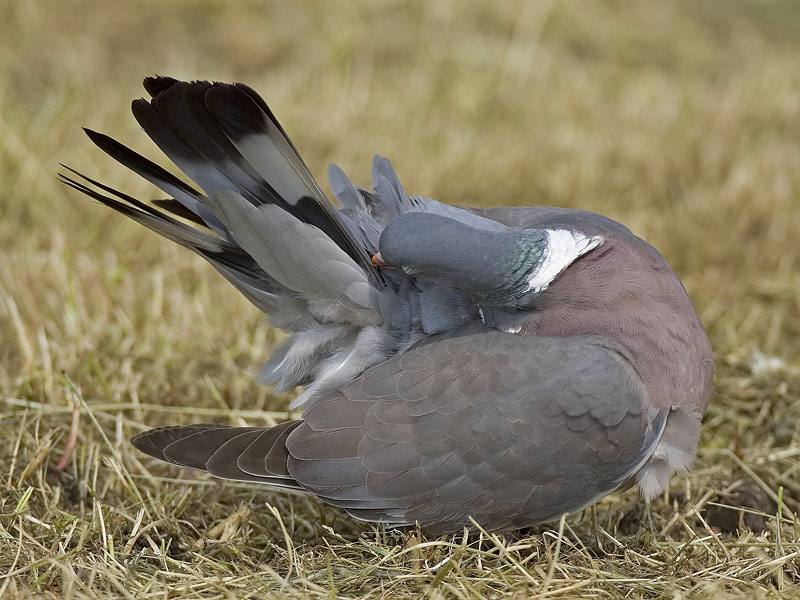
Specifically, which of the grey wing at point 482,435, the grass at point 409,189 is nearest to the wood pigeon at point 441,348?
the grey wing at point 482,435

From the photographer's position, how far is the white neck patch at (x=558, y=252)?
2.60 m

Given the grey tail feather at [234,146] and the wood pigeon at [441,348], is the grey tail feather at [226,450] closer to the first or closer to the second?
the wood pigeon at [441,348]

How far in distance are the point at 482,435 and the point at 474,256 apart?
1.48 feet

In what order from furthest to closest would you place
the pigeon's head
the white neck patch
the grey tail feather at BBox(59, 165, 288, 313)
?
the grey tail feather at BBox(59, 165, 288, 313), the white neck patch, the pigeon's head

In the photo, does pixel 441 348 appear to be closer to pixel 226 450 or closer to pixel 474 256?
pixel 474 256

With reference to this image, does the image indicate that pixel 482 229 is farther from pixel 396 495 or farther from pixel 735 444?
pixel 735 444

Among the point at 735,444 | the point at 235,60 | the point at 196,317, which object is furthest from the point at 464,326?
the point at 235,60

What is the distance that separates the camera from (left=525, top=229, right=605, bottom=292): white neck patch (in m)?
2.60

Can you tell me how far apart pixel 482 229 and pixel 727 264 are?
2.21 meters

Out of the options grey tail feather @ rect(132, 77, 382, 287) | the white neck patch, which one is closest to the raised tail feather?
grey tail feather @ rect(132, 77, 382, 287)

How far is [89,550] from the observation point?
263cm

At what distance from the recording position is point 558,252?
262cm

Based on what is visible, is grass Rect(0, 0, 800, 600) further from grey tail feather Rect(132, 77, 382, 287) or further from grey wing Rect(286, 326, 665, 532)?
grey tail feather Rect(132, 77, 382, 287)

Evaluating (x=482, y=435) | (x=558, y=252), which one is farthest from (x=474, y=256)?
(x=482, y=435)
